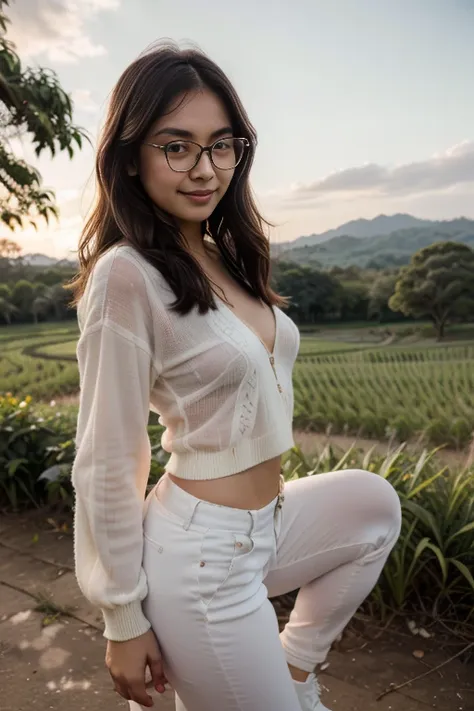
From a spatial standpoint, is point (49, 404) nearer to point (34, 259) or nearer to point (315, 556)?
point (34, 259)

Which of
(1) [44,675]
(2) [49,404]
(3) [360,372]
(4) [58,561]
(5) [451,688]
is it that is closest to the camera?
(5) [451,688]

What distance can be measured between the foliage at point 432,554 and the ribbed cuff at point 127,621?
1117 mm

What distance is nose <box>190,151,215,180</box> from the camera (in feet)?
3.41

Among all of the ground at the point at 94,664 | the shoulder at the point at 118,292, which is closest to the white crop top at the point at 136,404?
the shoulder at the point at 118,292

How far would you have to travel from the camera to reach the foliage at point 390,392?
2598mm

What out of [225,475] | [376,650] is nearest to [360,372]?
[376,650]

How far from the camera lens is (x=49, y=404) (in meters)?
3.95

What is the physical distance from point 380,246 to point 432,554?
144 cm

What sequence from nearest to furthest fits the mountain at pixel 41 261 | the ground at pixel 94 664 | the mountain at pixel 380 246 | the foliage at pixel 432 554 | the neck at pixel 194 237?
the neck at pixel 194 237 < the ground at pixel 94 664 < the foliage at pixel 432 554 < the mountain at pixel 380 246 < the mountain at pixel 41 261

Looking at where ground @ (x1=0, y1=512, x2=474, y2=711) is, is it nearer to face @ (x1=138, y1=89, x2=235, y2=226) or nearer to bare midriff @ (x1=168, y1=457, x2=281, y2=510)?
bare midriff @ (x1=168, y1=457, x2=281, y2=510)

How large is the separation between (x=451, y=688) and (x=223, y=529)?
110cm

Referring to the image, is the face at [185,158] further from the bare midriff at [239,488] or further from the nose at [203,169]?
the bare midriff at [239,488]

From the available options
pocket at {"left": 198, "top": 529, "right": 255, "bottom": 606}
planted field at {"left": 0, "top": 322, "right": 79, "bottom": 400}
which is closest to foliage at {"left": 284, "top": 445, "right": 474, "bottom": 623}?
pocket at {"left": 198, "top": 529, "right": 255, "bottom": 606}

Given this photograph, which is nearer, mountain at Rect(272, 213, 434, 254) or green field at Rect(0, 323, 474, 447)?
green field at Rect(0, 323, 474, 447)
